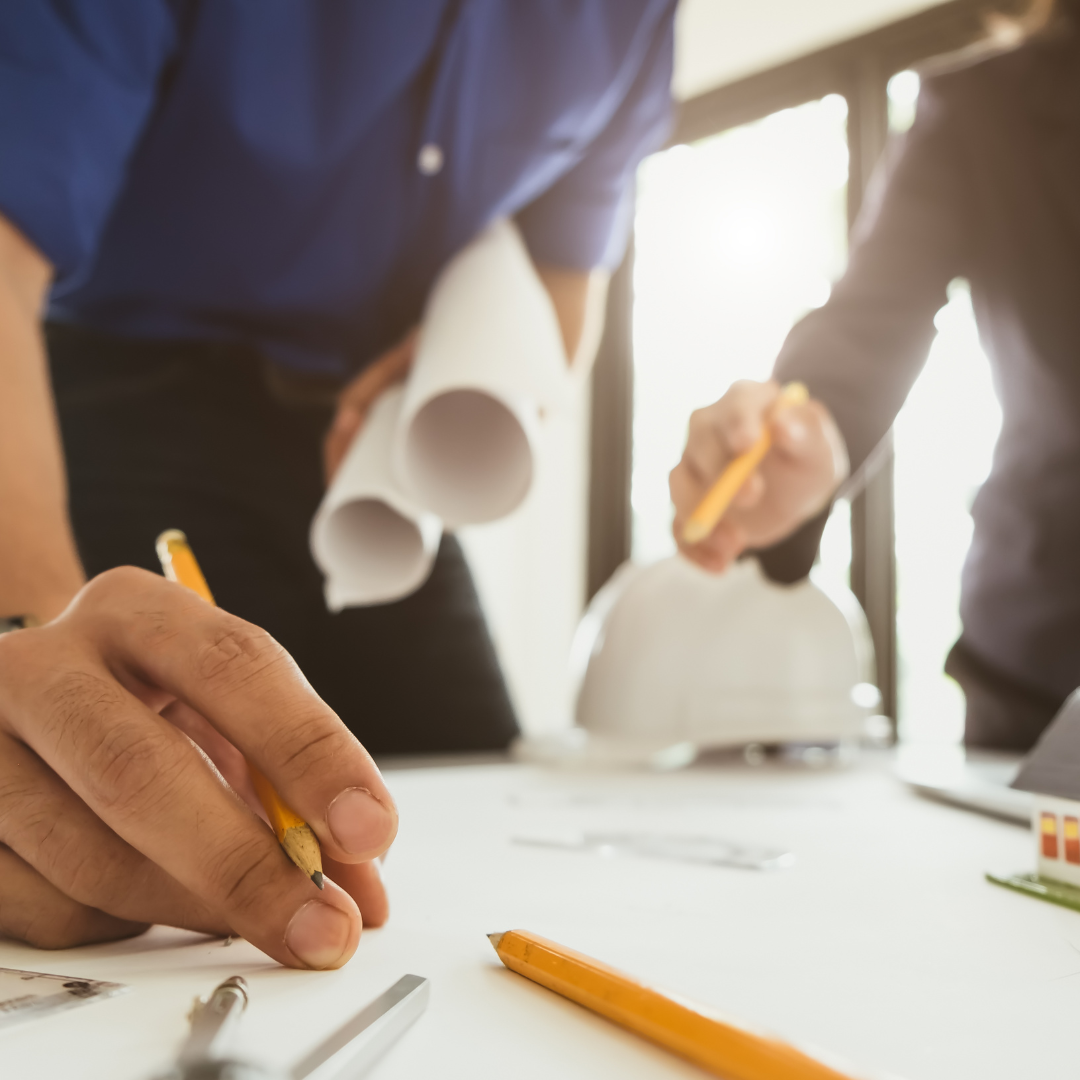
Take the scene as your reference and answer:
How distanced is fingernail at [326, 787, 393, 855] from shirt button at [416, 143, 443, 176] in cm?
58

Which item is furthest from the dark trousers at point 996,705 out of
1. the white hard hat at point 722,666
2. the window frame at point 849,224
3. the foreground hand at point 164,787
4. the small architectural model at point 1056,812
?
the window frame at point 849,224

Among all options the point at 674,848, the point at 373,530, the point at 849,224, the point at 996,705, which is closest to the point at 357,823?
the point at 674,848

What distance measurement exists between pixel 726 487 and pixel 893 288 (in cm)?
50

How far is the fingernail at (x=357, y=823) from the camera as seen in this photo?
231 mm

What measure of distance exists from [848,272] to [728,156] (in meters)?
1.79

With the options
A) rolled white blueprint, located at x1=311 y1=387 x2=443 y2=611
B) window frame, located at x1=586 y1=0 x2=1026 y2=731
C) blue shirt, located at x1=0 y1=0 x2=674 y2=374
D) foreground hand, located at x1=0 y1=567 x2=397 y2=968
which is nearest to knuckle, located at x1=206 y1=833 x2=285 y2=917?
foreground hand, located at x1=0 y1=567 x2=397 y2=968

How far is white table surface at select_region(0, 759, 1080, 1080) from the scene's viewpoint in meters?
0.19

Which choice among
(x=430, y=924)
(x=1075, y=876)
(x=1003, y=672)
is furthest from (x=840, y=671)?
(x=430, y=924)

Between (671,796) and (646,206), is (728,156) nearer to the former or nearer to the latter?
(646,206)

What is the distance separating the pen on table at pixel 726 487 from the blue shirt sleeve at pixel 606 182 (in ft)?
0.71

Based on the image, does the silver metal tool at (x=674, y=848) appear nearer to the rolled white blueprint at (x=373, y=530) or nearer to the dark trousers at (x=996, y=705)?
the rolled white blueprint at (x=373, y=530)

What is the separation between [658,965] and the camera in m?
0.25

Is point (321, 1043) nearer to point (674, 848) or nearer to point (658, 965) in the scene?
point (658, 965)

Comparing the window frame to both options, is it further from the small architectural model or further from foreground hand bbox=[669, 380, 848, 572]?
the small architectural model
